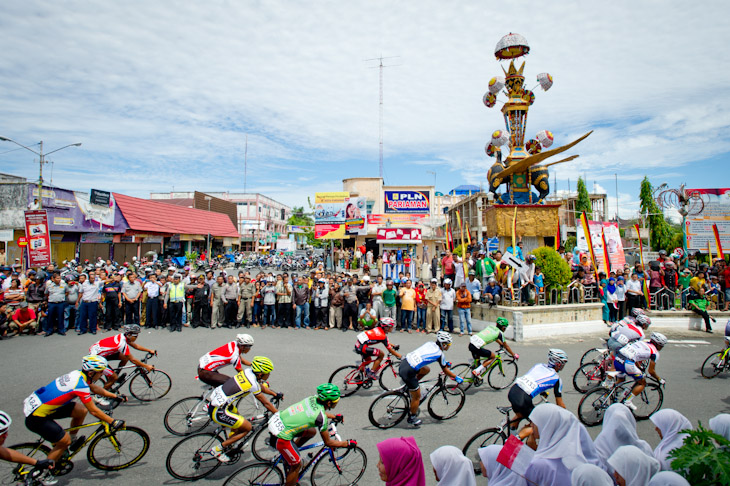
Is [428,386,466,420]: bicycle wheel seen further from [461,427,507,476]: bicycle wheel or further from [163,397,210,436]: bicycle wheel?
[163,397,210,436]: bicycle wheel

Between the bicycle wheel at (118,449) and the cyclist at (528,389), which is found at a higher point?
the cyclist at (528,389)

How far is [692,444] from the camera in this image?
2668mm

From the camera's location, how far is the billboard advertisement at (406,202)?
3600 centimetres

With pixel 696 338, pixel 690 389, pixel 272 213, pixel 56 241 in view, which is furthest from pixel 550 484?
pixel 272 213

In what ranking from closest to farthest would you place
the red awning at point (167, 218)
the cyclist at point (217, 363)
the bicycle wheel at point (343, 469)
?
the bicycle wheel at point (343, 469), the cyclist at point (217, 363), the red awning at point (167, 218)

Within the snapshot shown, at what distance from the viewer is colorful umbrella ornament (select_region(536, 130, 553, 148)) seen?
667 inches

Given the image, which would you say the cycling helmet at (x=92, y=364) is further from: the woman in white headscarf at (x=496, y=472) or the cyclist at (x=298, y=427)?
the woman in white headscarf at (x=496, y=472)

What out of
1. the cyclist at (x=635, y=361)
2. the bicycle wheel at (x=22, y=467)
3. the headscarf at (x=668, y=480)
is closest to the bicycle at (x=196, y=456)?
the bicycle wheel at (x=22, y=467)

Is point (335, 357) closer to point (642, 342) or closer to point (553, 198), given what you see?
point (642, 342)

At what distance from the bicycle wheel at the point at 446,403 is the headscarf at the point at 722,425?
344cm

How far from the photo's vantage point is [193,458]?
4516 millimetres

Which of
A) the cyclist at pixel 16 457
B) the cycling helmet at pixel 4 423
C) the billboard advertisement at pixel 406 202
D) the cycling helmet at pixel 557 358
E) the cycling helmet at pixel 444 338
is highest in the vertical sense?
the billboard advertisement at pixel 406 202

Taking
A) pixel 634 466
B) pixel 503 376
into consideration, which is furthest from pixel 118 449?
pixel 503 376

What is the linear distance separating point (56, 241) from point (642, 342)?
3006cm
